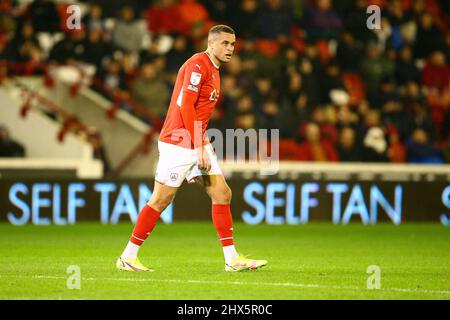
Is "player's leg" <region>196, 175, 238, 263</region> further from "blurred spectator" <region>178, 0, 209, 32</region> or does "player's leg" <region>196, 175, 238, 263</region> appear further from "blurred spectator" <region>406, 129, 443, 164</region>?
"blurred spectator" <region>178, 0, 209, 32</region>

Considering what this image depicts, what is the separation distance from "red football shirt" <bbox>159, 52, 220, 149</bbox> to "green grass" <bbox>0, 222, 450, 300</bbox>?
47.5 inches

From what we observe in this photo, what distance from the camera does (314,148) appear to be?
59.9 feet

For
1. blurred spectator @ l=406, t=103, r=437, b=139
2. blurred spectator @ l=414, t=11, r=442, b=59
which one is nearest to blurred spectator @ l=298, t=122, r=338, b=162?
blurred spectator @ l=406, t=103, r=437, b=139

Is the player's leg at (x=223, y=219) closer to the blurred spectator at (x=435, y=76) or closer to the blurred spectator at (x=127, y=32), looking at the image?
the blurred spectator at (x=127, y=32)

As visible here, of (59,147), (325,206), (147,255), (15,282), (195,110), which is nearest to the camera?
(15,282)

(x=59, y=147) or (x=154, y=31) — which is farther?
(x=154, y=31)

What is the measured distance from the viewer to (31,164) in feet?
56.8

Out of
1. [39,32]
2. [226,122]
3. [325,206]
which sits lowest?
[325,206]

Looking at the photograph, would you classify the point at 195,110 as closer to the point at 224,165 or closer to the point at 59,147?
the point at 224,165

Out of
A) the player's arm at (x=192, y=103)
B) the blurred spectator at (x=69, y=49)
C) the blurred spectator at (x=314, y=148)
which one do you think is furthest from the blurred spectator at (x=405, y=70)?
the player's arm at (x=192, y=103)

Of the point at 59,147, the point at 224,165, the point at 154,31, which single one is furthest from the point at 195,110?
the point at 154,31

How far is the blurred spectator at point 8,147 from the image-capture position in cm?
1777

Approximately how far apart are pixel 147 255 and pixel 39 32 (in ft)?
28.1

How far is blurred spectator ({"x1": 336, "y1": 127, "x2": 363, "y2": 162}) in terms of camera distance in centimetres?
1844
